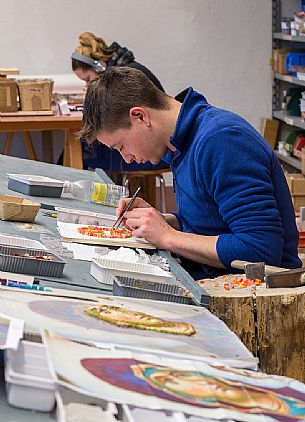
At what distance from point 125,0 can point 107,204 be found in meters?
4.39

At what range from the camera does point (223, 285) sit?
241 cm

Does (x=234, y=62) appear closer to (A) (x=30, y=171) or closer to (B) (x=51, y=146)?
(B) (x=51, y=146)

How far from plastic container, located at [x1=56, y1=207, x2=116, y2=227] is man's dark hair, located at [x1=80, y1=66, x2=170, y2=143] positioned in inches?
14.3

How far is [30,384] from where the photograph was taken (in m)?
1.36

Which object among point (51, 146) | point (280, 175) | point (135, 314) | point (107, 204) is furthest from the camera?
point (51, 146)

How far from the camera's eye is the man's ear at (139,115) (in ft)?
8.86

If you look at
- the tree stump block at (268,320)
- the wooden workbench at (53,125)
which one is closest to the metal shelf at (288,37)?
the wooden workbench at (53,125)

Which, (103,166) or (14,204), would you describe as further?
(103,166)

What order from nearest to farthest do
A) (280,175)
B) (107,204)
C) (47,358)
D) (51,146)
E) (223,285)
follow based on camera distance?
Result: (47,358) < (223,285) < (280,175) < (107,204) < (51,146)

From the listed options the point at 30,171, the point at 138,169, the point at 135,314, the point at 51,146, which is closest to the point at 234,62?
the point at 51,146

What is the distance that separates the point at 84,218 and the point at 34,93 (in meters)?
2.74

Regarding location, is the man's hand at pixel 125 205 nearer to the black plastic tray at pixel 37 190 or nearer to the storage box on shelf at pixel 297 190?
the black plastic tray at pixel 37 190

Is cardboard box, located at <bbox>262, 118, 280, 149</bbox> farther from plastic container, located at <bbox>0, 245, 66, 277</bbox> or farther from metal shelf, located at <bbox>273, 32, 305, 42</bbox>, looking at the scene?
plastic container, located at <bbox>0, 245, 66, 277</bbox>

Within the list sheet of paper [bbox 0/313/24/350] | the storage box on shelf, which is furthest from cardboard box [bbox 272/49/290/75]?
sheet of paper [bbox 0/313/24/350]
